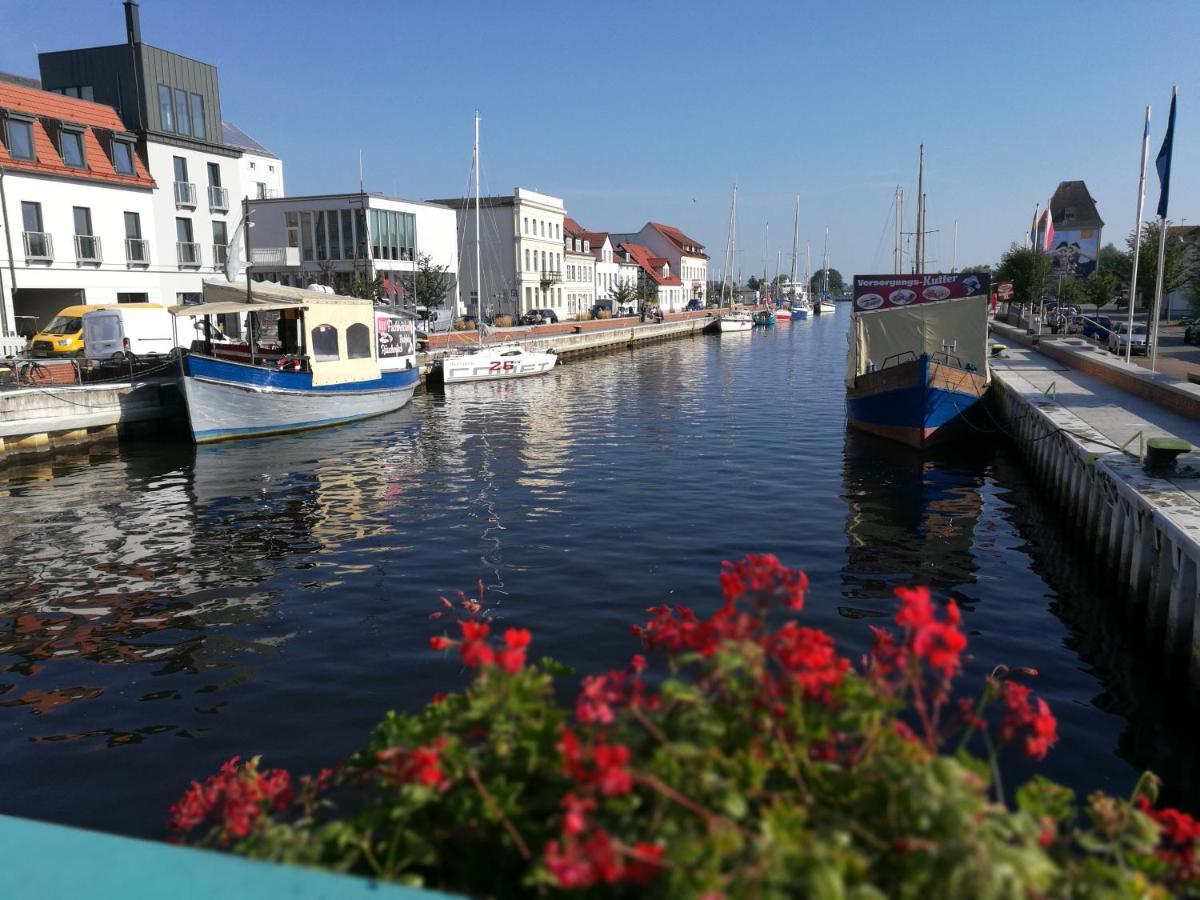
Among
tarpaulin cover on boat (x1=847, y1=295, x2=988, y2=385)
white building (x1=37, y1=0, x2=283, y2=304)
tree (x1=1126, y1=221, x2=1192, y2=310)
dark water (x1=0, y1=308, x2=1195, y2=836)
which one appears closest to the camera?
dark water (x1=0, y1=308, x2=1195, y2=836)

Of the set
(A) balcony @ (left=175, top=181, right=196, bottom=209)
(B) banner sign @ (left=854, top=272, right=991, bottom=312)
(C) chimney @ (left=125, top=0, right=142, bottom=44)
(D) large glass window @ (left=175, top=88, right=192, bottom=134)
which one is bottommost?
(B) banner sign @ (left=854, top=272, right=991, bottom=312)

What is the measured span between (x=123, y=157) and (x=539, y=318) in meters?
37.6

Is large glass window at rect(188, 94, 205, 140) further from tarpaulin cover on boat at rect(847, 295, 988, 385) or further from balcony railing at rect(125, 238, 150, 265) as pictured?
tarpaulin cover on boat at rect(847, 295, 988, 385)

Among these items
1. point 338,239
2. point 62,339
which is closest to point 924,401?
point 62,339

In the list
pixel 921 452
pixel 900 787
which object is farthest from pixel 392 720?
pixel 921 452

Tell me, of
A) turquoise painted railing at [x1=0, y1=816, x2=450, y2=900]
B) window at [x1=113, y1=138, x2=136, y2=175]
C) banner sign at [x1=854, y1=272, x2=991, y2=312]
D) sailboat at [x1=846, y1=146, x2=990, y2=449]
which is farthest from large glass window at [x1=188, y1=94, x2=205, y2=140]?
turquoise painted railing at [x1=0, y1=816, x2=450, y2=900]

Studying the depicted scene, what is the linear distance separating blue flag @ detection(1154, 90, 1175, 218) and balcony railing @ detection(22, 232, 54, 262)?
39138 mm

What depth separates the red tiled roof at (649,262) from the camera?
11484 centimetres

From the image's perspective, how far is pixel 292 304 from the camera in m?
27.4

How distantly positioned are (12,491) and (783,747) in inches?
869

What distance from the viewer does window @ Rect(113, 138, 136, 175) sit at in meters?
40.2

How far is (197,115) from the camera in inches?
1812

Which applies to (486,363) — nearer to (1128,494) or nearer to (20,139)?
(20,139)

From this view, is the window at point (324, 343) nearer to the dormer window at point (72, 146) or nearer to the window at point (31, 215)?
the window at point (31, 215)
